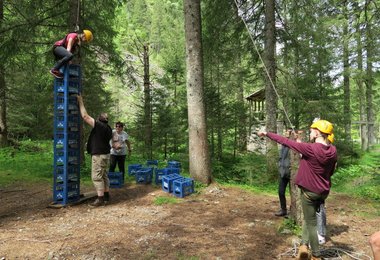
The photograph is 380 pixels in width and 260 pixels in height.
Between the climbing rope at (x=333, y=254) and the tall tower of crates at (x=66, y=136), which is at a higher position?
the tall tower of crates at (x=66, y=136)

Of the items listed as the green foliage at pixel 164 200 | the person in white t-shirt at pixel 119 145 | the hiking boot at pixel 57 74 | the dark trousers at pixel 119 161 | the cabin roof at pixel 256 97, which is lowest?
the green foliage at pixel 164 200

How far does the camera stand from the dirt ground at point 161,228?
4.27m

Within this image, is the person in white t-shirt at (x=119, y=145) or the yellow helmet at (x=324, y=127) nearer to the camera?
the yellow helmet at (x=324, y=127)

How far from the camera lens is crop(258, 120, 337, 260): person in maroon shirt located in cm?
382

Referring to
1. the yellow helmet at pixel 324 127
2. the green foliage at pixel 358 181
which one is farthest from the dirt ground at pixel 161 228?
the yellow helmet at pixel 324 127

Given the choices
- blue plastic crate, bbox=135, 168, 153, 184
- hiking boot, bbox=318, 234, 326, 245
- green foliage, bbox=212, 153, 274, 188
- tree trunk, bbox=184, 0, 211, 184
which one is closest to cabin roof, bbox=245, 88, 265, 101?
green foliage, bbox=212, 153, 274, 188

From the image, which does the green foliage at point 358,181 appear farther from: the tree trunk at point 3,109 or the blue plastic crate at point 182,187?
the tree trunk at point 3,109

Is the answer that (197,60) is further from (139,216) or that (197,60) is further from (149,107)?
(149,107)

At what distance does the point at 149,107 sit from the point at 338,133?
9.49m

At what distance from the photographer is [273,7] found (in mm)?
10867

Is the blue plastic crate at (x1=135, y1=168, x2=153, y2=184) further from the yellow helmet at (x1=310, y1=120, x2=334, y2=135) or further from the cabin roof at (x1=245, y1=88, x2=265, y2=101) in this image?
the cabin roof at (x1=245, y1=88, x2=265, y2=101)

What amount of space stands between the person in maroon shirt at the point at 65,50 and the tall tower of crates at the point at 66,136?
0.56ft

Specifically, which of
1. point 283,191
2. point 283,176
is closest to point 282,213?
point 283,191

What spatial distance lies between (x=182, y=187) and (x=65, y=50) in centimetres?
399
